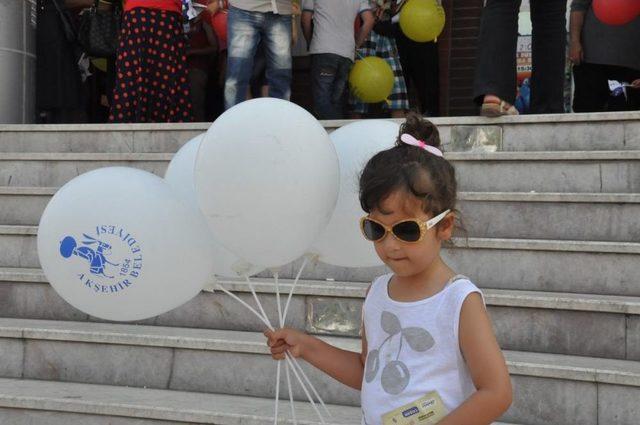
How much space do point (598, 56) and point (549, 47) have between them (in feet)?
1.73

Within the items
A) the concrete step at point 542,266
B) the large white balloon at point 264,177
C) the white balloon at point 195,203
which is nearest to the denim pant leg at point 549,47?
the concrete step at point 542,266

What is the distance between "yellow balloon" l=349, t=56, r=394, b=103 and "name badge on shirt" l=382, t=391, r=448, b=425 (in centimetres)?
449

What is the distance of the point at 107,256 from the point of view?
227cm

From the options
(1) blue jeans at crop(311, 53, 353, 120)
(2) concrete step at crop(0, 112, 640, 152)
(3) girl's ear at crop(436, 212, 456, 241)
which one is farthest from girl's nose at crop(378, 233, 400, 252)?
(1) blue jeans at crop(311, 53, 353, 120)

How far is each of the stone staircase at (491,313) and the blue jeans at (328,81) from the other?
1.53 m

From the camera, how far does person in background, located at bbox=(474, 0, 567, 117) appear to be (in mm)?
4715

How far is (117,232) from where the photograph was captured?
228 cm

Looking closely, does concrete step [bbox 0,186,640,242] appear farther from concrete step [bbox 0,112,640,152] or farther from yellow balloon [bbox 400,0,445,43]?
yellow balloon [bbox 400,0,445,43]

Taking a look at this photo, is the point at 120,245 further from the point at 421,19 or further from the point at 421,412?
the point at 421,19

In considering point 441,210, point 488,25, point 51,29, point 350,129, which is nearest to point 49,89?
point 51,29

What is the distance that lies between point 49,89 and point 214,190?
499 cm

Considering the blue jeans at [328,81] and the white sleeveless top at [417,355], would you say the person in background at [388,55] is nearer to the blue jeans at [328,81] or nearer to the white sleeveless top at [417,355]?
the blue jeans at [328,81]

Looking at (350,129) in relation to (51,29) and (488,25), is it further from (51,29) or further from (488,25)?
(51,29)

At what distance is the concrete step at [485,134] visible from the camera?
4531 millimetres
